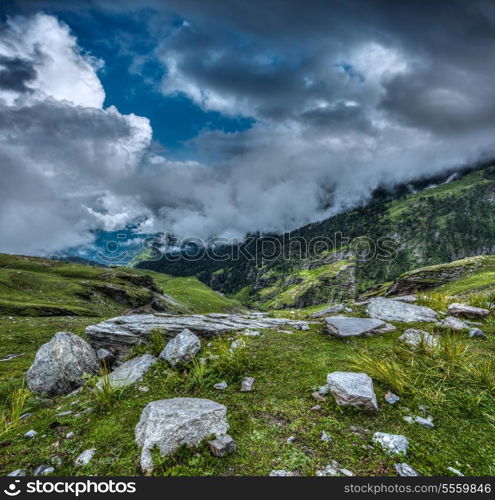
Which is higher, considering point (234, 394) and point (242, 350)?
point (242, 350)

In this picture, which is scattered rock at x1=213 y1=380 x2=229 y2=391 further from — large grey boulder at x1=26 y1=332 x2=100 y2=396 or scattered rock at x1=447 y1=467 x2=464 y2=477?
large grey boulder at x1=26 y1=332 x2=100 y2=396

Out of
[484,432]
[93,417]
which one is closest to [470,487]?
[484,432]

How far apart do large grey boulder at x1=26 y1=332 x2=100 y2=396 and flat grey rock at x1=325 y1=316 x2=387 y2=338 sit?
542 inches

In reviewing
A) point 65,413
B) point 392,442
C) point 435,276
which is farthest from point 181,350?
point 435,276

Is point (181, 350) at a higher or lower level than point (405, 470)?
higher

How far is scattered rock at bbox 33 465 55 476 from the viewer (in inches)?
250

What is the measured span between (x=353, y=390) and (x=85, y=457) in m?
7.70

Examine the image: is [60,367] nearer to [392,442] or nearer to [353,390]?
[353,390]

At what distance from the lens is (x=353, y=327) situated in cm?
1540

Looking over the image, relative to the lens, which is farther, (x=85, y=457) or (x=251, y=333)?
(x=251, y=333)

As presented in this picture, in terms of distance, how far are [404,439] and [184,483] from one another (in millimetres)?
5367

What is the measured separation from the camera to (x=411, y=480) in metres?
5.59

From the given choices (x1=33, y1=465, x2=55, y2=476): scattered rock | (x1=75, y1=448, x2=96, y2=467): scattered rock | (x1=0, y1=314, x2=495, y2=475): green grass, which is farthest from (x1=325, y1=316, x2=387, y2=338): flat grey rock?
(x1=33, y1=465, x2=55, y2=476): scattered rock

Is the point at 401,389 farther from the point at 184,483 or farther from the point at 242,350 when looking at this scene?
the point at 184,483
